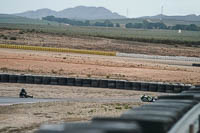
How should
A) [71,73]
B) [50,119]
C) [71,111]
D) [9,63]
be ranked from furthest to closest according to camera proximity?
[9,63] → [71,73] → [71,111] → [50,119]

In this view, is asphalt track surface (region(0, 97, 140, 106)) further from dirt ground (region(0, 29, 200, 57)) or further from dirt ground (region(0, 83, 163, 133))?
dirt ground (region(0, 29, 200, 57))

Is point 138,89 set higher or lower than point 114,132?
lower

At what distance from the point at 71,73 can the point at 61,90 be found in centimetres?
1188

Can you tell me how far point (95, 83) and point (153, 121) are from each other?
32.5 m

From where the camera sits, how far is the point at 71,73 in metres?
51.0

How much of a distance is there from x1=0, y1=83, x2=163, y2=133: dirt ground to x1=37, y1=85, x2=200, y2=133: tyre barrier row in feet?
36.5

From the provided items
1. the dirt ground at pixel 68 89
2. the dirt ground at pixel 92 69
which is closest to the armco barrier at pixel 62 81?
the dirt ground at pixel 68 89

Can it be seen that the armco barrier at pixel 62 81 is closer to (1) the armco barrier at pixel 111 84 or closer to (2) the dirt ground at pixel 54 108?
(2) the dirt ground at pixel 54 108

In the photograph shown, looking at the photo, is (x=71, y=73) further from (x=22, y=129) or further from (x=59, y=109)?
(x=22, y=129)

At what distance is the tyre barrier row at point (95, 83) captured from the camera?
40.3 metres

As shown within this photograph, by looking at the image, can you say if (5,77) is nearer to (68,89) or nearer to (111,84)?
(68,89)

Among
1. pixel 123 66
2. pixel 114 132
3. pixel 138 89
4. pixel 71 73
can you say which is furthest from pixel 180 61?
pixel 114 132

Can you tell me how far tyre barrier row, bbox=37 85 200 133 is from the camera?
779cm

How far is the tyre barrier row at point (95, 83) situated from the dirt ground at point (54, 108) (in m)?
0.89
